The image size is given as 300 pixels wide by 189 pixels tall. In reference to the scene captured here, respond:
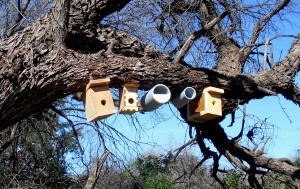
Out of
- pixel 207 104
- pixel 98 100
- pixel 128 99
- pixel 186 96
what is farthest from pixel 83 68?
pixel 207 104

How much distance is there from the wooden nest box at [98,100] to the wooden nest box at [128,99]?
110 mm

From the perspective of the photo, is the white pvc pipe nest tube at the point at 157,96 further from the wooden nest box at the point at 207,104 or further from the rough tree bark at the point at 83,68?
the wooden nest box at the point at 207,104

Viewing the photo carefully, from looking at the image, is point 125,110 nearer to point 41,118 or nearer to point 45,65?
point 45,65

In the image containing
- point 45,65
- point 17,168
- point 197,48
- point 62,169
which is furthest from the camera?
point 62,169

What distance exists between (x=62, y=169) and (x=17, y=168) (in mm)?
811

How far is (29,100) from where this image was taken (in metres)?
3.52

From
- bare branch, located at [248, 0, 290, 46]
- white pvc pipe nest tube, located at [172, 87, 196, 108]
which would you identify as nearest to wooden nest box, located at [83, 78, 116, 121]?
white pvc pipe nest tube, located at [172, 87, 196, 108]

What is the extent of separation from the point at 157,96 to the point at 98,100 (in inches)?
16.5

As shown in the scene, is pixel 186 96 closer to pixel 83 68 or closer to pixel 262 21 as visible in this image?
pixel 83 68

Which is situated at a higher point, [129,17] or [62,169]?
[129,17]

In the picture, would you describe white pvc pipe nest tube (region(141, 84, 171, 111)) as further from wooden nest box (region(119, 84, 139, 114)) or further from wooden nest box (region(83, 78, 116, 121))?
wooden nest box (region(83, 78, 116, 121))

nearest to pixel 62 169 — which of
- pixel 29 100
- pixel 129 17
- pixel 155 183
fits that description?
pixel 129 17

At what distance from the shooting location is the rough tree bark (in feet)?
11.3

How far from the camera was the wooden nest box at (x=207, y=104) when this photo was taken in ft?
12.9
